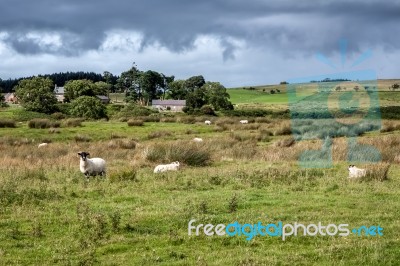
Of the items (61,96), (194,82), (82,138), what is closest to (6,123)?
(82,138)

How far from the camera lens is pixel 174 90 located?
12850cm

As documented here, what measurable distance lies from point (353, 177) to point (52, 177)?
10.6 metres

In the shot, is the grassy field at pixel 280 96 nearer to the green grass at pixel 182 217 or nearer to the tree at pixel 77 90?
the green grass at pixel 182 217

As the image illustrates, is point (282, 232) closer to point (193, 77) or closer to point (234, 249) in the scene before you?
point (234, 249)

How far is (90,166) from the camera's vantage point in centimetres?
1872

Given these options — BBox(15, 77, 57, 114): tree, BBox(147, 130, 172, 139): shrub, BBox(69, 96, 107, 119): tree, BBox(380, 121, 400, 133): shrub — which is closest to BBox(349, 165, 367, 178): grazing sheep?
BBox(380, 121, 400, 133): shrub

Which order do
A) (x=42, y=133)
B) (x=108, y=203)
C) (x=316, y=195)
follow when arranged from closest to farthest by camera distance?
(x=108, y=203) < (x=316, y=195) < (x=42, y=133)

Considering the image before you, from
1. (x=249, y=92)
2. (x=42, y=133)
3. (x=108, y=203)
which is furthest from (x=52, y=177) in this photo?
(x=249, y=92)

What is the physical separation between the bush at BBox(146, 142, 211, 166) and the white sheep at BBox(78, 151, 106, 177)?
4460 mm

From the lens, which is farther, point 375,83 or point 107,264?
point 375,83

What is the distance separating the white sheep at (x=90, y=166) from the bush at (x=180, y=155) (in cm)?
446

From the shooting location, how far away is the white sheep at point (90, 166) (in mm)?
18516

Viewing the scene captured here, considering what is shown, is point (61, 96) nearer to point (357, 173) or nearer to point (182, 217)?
point (357, 173)

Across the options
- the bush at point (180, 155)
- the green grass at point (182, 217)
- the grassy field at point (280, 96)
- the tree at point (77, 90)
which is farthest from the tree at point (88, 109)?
the green grass at point (182, 217)
